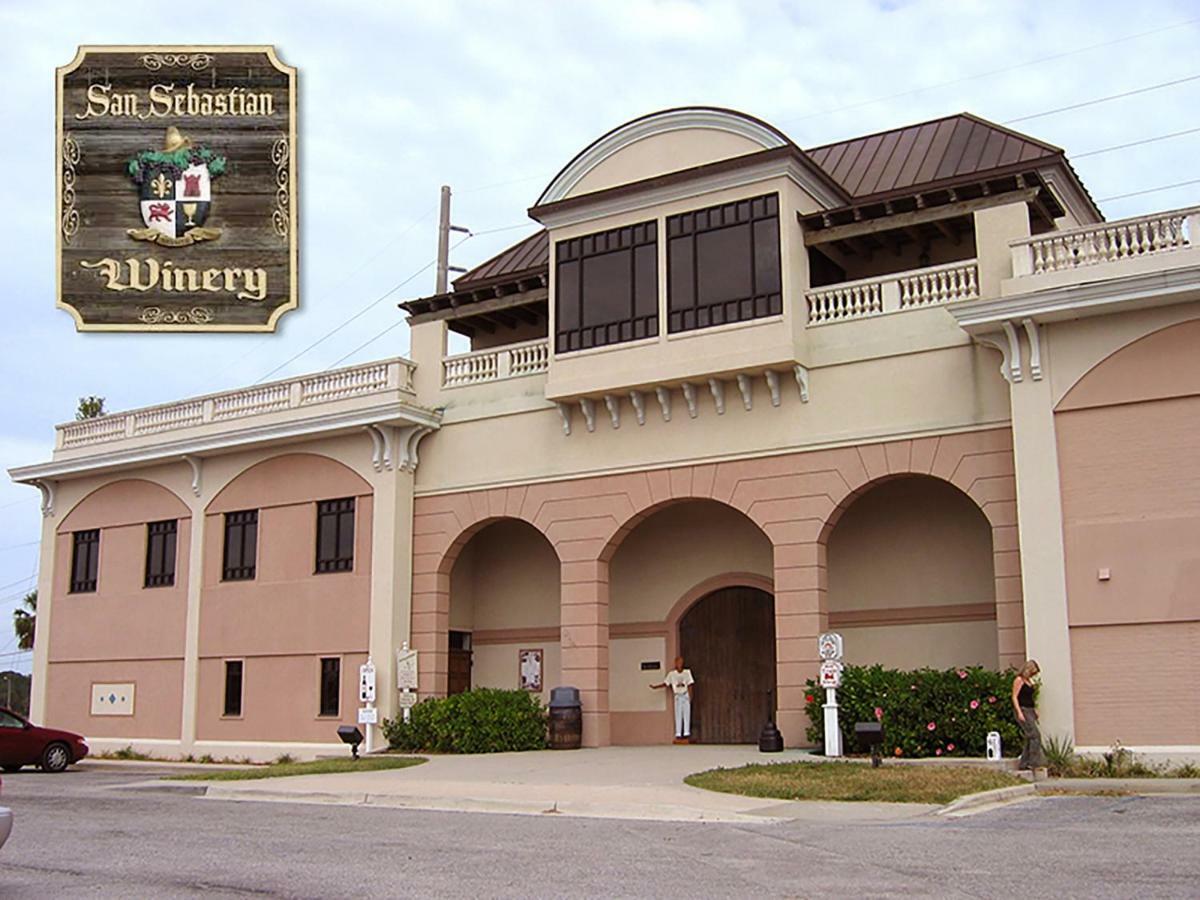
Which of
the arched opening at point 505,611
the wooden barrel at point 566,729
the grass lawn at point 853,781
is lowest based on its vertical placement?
the grass lawn at point 853,781

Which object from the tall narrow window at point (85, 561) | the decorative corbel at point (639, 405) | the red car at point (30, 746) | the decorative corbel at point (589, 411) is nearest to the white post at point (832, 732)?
the decorative corbel at point (639, 405)

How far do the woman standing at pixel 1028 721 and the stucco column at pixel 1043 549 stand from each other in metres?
0.90

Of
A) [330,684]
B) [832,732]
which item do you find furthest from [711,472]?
[330,684]

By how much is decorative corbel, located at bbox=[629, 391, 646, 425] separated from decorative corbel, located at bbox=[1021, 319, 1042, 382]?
7402mm

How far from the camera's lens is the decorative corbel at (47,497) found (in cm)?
3528

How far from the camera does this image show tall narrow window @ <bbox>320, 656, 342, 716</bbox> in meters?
28.8

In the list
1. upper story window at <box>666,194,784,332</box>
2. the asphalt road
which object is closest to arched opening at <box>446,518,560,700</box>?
upper story window at <box>666,194,784,332</box>

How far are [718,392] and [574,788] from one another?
862 centimetres

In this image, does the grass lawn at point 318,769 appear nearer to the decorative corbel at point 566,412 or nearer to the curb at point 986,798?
the decorative corbel at point 566,412

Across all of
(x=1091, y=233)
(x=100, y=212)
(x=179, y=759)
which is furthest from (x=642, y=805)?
(x=179, y=759)

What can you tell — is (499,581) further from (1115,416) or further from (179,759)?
(1115,416)

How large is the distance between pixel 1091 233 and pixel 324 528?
16773 mm

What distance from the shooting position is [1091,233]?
69.7 feet

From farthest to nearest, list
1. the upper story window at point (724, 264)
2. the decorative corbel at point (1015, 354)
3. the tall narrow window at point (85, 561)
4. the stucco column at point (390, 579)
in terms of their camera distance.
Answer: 1. the tall narrow window at point (85, 561)
2. the stucco column at point (390, 579)
3. the upper story window at point (724, 264)
4. the decorative corbel at point (1015, 354)
